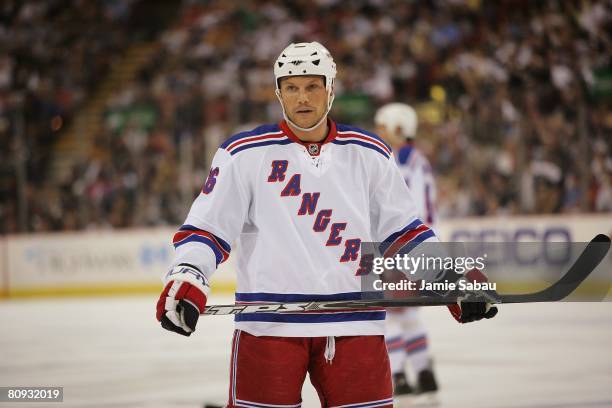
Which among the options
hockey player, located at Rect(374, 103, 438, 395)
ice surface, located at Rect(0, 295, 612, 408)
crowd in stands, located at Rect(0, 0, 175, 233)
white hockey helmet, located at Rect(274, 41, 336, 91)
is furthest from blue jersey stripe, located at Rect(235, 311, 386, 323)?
crowd in stands, located at Rect(0, 0, 175, 233)

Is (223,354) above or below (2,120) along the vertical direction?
below

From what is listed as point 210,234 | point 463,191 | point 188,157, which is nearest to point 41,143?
point 188,157

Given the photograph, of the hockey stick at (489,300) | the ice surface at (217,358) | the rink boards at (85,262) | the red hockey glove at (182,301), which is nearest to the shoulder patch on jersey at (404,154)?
the ice surface at (217,358)

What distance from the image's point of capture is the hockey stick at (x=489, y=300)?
115 inches

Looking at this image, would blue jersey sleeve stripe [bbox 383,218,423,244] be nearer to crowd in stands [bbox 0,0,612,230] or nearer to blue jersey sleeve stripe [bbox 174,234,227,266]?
blue jersey sleeve stripe [bbox 174,234,227,266]

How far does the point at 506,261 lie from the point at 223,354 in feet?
13.3

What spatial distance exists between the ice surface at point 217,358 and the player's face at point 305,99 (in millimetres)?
2821

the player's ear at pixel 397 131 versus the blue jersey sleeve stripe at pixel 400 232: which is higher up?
the player's ear at pixel 397 131

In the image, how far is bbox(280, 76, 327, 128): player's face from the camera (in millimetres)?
3037

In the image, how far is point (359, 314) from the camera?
299 cm

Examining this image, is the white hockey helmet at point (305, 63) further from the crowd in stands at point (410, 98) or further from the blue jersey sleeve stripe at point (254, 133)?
the crowd in stands at point (410, 98)

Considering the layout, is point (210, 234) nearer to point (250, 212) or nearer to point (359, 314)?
point (250, 212)

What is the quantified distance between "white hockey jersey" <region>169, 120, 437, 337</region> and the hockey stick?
0.13 ft

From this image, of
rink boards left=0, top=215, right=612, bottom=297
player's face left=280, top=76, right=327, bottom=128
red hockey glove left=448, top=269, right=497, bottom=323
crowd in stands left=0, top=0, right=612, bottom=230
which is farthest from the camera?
rink boards left=0, top=215, right=612, bottom=297
